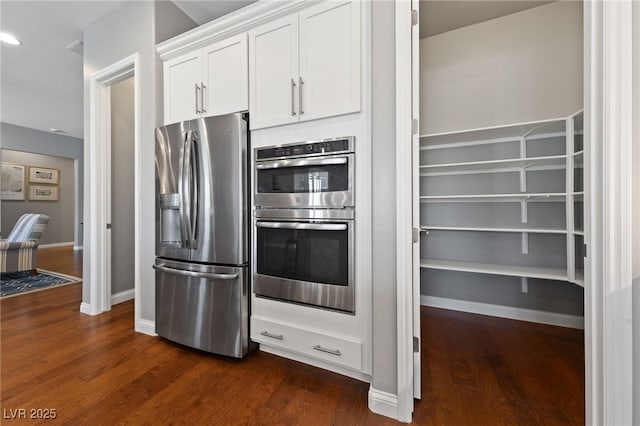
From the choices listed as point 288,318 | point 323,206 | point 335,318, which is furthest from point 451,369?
point 323,206

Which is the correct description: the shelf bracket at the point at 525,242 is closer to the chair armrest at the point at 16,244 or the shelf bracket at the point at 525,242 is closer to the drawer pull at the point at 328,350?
the drawer pull at the point at 328,350

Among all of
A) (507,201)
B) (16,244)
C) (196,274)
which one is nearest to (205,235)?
(196,274)

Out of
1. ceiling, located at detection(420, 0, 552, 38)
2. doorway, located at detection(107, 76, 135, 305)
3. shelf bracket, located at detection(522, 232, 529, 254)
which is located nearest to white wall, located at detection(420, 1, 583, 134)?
ceiling, located at detection(420, 0, 552, 38)

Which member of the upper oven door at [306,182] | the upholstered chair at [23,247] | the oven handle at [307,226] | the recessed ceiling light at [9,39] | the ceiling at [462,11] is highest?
the recessed ceiling light at [9,39]

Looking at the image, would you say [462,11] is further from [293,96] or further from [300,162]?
[300,162]

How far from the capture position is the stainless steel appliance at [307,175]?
1.54 meters

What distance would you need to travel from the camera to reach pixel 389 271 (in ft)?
4.55

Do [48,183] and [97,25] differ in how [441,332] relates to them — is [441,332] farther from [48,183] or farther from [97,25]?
[48,183]

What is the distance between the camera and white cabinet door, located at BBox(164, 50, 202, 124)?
6.89 ft

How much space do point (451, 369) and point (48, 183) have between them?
9.59 m

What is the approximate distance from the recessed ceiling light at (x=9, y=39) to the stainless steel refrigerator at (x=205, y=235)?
8.24 feet

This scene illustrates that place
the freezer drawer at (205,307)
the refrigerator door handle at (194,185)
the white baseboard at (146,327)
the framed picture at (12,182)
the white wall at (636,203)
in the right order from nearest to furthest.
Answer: the white wall at (636,203) → the freezer drawer at (205,307) → the refrigerator door handle at (194,185) → the white baseboard at (146,327) → the framed picture at (12,182)

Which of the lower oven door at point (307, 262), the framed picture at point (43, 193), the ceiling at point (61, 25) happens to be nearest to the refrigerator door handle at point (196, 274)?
the lower oven door at point (307, 262)

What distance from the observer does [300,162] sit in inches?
65.6
